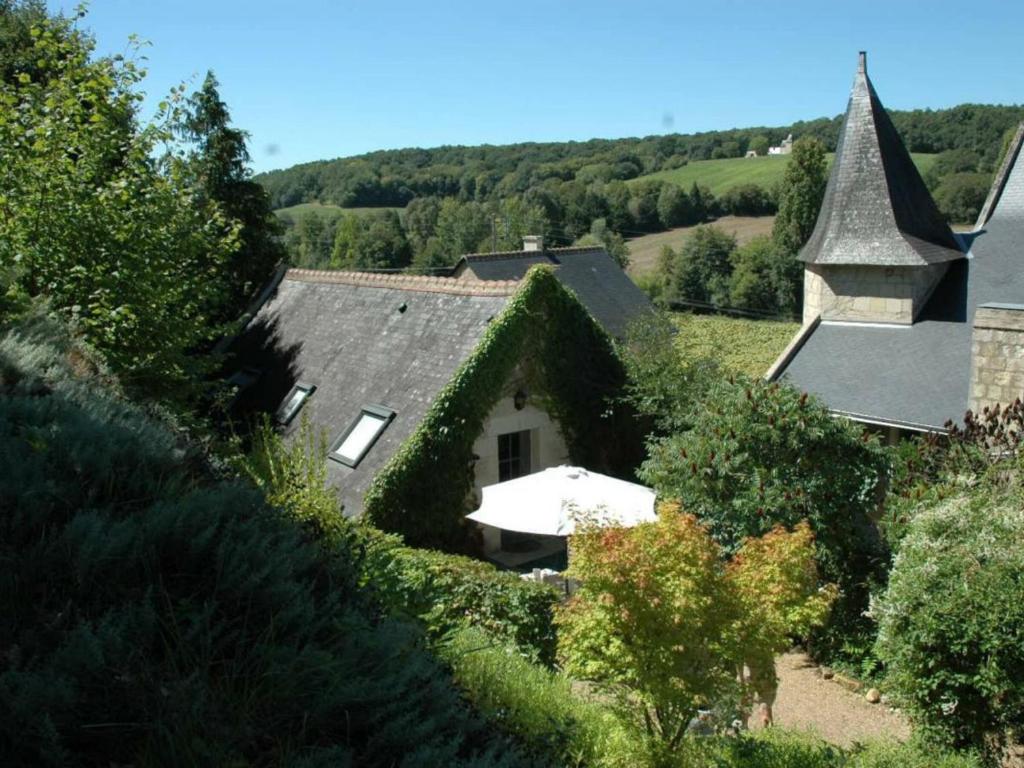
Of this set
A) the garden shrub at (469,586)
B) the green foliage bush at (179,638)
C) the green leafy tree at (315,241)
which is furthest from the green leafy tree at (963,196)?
the green foliage bush at (179,638)

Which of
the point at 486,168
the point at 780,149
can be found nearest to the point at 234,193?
the point at 780,149

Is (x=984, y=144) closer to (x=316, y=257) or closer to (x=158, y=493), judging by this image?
(x=316, y=257)

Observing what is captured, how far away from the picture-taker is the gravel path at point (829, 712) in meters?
7.96

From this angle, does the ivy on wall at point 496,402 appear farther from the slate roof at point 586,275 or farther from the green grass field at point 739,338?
the green grass field at point 739,338

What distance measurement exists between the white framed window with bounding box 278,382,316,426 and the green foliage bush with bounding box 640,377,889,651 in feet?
21.0

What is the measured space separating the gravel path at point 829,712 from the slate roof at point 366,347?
558 cm

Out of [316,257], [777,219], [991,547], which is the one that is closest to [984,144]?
[777,219]

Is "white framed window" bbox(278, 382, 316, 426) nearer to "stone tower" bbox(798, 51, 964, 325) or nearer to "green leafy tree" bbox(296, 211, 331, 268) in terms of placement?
"stone tower" bbox(798, 51, 964, 325)

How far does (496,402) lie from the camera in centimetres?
1180

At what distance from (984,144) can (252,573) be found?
6179 centimetres

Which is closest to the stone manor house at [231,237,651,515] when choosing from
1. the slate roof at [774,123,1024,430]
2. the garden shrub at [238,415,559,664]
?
the garden shrub at [238,415,559,664]

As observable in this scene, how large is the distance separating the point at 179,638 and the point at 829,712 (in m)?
7.59

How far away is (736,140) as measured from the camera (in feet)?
272

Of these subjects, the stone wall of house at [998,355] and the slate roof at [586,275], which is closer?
the stone wall of house at [998,355]
